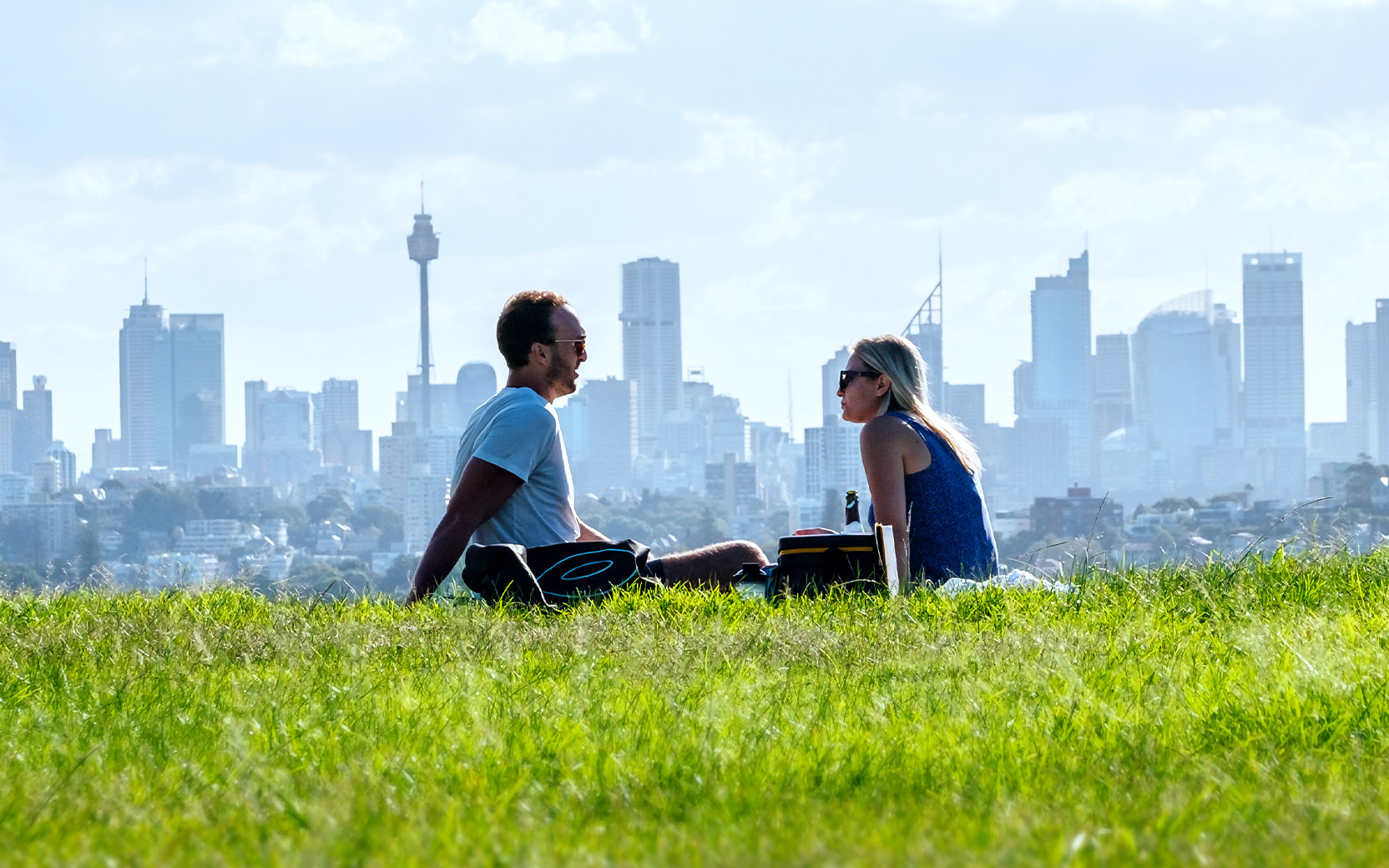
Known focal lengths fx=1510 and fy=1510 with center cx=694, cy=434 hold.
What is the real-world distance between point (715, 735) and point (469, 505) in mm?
3121

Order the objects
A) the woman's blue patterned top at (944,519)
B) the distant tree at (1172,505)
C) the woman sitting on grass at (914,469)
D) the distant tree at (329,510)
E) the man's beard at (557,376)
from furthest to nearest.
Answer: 1. the distant tree at (329,510)
2. the distant tree at (1172,505)
3. the man's beard at (557,376)
4. the woman's blue patterned top at (944,519)
5. the woman sitting on grass at (914,469)

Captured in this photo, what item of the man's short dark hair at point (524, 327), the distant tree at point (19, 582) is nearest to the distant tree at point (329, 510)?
the distant tree at point (19, 582)

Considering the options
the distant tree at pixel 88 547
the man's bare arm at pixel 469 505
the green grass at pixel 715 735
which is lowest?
the distant tree at pixel 88 547

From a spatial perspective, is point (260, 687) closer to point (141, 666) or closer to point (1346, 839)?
point (141, 666)

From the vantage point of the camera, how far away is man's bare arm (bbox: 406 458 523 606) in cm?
598

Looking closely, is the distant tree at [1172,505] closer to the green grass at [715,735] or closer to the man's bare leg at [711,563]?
the man's bare leg at [711,563]

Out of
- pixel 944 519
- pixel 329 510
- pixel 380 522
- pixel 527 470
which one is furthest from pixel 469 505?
pixel 329 510

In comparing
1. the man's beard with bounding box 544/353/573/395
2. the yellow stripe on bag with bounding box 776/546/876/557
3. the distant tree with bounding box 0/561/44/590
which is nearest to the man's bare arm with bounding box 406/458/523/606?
the man's beard with bounding box 544/353/573/395

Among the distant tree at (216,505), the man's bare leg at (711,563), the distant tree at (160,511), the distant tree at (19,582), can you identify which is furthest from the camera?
the distant tree at (216,505)

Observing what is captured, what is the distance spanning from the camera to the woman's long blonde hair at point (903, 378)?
21.4 feet

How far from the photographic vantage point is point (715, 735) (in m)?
3.14

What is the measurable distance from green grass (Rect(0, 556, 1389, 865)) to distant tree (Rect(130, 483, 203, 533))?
148 metres

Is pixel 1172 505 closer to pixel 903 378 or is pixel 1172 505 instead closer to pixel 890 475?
→ pixel 903 378

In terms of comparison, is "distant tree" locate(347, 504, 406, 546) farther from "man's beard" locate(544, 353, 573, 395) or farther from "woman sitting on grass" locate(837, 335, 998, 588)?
"woman sitting on grass" locate(837, 335, 998, 588)
